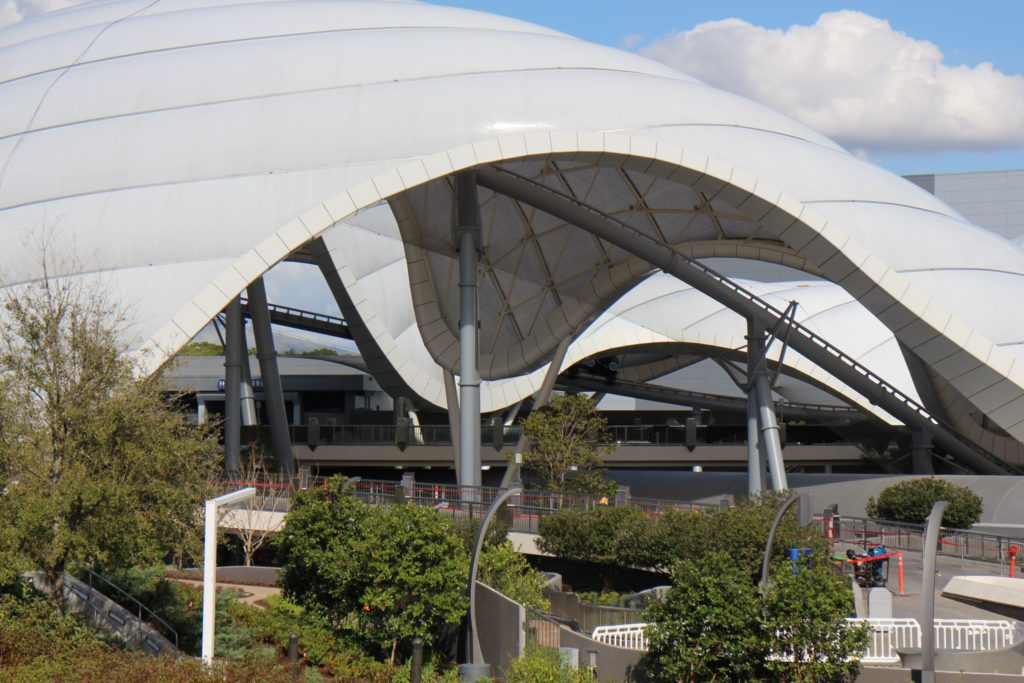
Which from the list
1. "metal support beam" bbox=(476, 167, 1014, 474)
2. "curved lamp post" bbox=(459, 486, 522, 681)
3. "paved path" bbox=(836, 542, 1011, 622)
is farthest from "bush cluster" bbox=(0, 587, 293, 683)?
"metal support beam" bbox=(476, 167, 1014, 474)

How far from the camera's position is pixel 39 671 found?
62.4 ft

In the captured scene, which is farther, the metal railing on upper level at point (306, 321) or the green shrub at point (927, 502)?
the metal railing on upper level at point (306, 321)

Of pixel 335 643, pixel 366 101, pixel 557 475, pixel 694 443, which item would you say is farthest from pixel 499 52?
pixel 694 443

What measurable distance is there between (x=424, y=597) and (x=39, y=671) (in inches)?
284

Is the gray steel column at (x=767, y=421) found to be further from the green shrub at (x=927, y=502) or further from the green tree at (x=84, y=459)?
the green tree at (x=84, y=459)

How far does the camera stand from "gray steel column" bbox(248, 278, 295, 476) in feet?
167

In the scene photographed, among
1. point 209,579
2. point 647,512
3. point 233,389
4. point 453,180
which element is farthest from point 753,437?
point 209,579

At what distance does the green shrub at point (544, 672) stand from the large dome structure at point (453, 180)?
16.9 metres

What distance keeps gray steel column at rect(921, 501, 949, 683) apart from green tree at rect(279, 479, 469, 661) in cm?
968

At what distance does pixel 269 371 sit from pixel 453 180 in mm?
15150

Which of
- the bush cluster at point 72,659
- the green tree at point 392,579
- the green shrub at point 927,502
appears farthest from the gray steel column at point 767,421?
the bush cluster at point 72,659

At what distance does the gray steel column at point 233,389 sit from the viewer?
4569 centimetres

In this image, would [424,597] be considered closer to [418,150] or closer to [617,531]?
[617,531]

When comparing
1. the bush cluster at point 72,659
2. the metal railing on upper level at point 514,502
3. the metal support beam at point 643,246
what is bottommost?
the bush cluster at point 72,659
